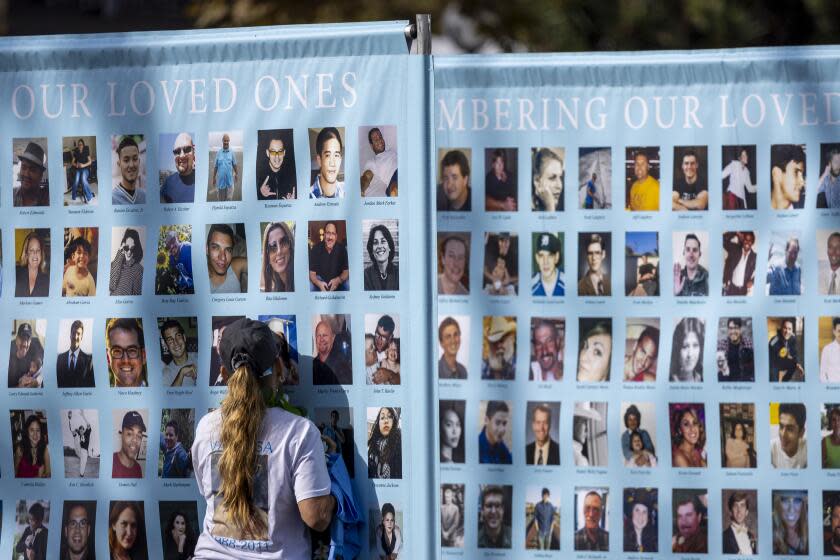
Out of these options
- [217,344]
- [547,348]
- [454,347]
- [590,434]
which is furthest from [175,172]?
[590,434]

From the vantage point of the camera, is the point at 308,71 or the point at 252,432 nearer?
the point at 252,432

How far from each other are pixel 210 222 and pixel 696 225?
63.6 inches

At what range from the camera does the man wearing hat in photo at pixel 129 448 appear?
3.37 metres

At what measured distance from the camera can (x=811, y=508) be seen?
3.39 m

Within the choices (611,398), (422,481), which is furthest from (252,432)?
(611,398)

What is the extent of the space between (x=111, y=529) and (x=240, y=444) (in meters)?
0.74

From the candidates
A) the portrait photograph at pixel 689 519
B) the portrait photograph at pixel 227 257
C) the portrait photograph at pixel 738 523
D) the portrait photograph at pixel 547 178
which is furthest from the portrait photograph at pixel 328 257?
the portrait photograph at pixel 738 523

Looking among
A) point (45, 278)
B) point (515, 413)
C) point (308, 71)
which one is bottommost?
point (515, 413)

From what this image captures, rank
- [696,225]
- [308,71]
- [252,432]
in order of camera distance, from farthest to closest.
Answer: [696,225] < [308,71] < [252,432]

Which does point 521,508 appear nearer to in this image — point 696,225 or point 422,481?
point 422,481

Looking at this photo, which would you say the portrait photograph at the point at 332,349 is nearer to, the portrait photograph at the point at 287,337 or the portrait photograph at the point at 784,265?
the portrait photograph at the point at 287,337

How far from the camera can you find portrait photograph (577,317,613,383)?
11.5 feet

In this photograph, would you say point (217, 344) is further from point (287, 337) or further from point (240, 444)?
point (240, 444)

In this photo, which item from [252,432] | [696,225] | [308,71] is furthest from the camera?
[696,225]
